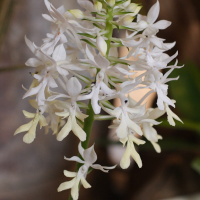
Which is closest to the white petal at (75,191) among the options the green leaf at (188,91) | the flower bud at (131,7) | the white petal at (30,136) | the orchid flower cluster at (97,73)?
the orchid flower cluster at (97,73)

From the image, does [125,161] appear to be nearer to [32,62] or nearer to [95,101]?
[95,101]

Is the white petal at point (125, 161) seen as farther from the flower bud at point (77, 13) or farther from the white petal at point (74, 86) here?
the flower bud at point (77, 13)

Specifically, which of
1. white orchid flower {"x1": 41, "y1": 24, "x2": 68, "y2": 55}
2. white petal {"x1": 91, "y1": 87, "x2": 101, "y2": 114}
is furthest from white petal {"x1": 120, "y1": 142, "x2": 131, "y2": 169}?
white orchid flower {"x1": 41, "y1": 24, "x2": 68, "y2": 55}

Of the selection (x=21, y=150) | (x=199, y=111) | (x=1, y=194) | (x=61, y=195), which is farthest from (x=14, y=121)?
(x=199, y=111)

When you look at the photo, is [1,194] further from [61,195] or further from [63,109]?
[63,109]

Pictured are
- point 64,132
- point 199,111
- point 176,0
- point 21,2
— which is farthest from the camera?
point 176,0

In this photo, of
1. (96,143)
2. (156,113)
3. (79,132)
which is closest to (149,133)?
(156,113)

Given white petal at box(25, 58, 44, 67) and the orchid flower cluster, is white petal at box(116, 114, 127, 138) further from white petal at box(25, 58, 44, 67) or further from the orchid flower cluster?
white petal at box(25, 58, 44, 67)

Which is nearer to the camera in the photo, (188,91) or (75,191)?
(75,191)
